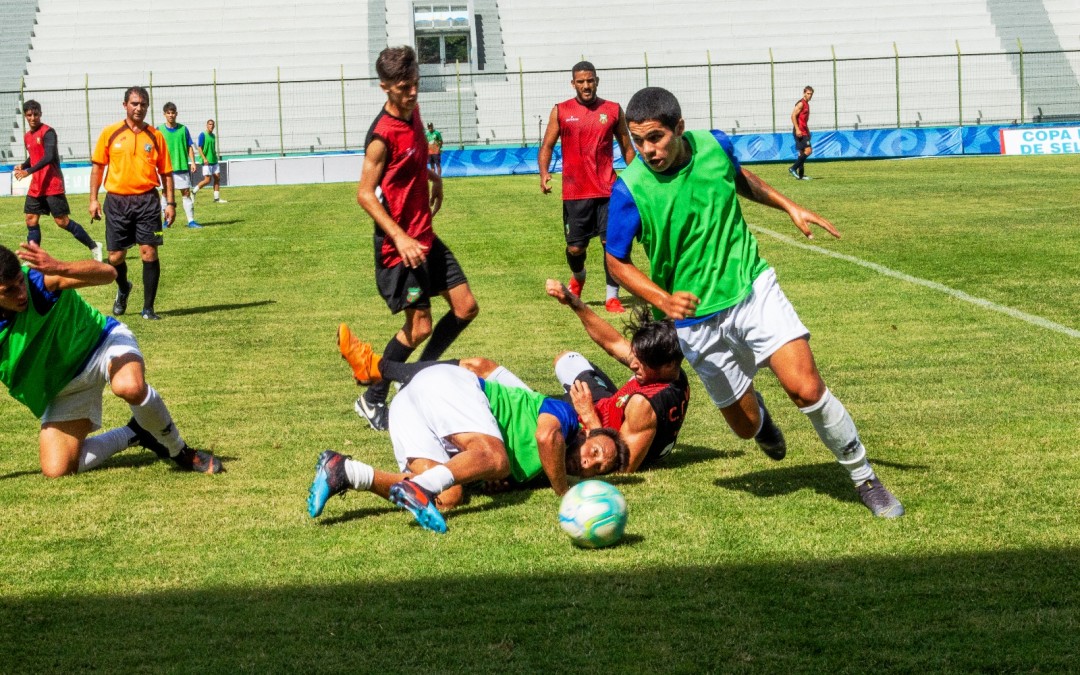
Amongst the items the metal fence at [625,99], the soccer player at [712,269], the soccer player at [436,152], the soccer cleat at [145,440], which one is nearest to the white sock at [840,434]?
the soccer player at [712,269]

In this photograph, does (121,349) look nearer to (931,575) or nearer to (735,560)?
(735,560)

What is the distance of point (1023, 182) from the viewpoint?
24.0 metres

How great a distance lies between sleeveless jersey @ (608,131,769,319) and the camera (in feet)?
19.5

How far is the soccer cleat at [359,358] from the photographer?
7422 millimetres

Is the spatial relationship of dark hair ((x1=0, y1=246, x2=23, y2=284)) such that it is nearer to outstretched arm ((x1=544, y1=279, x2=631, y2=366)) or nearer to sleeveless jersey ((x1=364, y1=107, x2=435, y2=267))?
sleeveless jersey ((x1=364, y1=107, x2=435, y2=267))

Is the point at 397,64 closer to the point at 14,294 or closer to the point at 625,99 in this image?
the point at 14,294

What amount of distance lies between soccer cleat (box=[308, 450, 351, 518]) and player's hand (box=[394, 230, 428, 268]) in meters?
→ 1.82

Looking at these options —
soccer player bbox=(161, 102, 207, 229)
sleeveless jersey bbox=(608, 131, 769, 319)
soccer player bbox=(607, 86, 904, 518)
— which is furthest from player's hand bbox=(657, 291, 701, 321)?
soccer player bbox=(161, 102, 207, 229)

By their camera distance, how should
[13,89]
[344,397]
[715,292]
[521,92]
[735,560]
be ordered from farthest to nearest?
[13,89] < [521,92] < [344,397] < [715,292] < [735,560]

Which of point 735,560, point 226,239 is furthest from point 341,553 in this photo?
point 226,239

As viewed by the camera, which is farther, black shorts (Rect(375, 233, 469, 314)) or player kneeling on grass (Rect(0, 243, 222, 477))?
black shorts (Rect(375, 233, 469, 314))

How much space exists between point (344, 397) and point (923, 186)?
57.5 ft

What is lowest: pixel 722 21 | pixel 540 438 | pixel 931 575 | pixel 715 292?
pixel 931 575

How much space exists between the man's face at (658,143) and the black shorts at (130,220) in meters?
8.49
